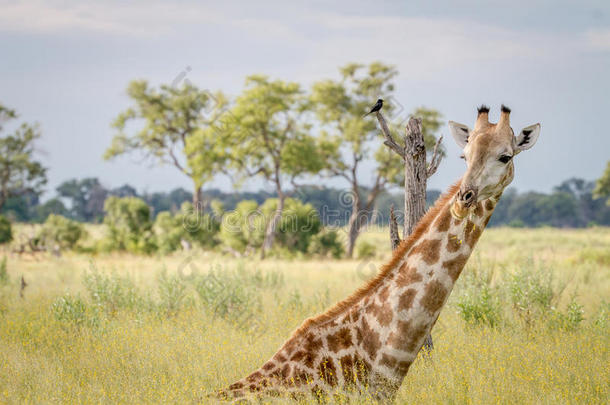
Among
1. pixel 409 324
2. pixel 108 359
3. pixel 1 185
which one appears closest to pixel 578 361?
pixel 409 324

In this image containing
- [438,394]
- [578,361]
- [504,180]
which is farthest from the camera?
[578,361]

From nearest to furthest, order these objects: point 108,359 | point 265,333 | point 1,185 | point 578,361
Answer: point 578,361 → point 108,359 → point 265,333 → point 1,185

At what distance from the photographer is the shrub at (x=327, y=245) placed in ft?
98.5

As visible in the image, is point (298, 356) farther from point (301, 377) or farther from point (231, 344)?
point (231, 344)

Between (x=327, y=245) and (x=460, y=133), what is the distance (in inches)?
1020

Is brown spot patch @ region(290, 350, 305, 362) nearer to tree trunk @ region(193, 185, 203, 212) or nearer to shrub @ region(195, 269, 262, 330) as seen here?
shrub @ region(195, 269, 262, 330)

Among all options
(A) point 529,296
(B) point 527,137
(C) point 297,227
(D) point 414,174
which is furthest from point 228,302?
(C) point 297,227

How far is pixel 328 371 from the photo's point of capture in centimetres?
458

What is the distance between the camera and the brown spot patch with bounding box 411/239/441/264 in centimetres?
454

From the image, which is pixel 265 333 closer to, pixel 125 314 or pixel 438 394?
pixel 125 314

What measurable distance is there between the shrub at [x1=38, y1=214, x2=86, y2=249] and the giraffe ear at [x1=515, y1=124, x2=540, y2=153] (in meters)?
30.9

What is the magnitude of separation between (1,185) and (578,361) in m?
48.2

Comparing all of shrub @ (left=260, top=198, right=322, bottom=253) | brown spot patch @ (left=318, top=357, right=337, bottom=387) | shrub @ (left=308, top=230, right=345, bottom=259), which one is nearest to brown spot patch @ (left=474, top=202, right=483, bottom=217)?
brown spot patch @ (left=318, top=357, right=337, bottom=387)

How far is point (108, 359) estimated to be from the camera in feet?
23.2
